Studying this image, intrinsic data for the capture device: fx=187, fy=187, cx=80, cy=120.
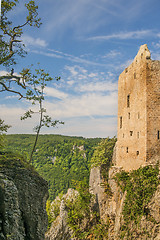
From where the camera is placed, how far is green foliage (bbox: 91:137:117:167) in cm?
2472

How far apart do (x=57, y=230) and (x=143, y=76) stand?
19.8 m

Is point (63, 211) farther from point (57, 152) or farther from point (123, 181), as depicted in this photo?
point (57, 152)

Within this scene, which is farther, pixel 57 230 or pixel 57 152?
pixel 57 152

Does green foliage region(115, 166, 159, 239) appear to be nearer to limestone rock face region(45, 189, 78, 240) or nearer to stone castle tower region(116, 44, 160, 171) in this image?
stone castle tower region(116, 44, 160, 171)

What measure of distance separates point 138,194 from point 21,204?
11.4m

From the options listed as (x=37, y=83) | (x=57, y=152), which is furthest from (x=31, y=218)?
(x=57, y=152)

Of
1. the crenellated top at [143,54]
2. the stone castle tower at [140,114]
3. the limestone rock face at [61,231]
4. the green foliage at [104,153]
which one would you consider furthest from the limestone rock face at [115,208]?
the crenellated top at [143,54]

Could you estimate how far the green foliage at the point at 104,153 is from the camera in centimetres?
2472

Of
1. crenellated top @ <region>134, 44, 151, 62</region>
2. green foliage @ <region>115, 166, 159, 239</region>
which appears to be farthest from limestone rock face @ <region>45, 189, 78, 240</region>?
crenellated top @ <region>134, 44, 151, 62</region>

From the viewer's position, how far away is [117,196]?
19.6m

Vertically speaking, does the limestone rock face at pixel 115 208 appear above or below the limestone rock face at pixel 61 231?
above

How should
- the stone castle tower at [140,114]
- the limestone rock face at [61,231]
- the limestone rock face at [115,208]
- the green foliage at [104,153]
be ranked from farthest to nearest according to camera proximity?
the green foliage at [104,153], the limestone rock face at [61,231], the stone castle tower at [140,114], the limestone rock face at [115,208]

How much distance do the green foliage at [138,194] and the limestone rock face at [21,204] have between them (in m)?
9.29

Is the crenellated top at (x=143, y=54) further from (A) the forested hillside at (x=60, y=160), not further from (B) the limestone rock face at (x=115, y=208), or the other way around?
(A) the forested hillside at (x=60, y=160)
